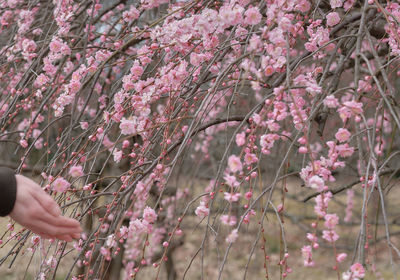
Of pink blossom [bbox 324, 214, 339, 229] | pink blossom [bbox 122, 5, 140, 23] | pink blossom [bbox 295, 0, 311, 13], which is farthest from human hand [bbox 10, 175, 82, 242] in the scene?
pink blossom [bbox 122, 5, 140, 23]

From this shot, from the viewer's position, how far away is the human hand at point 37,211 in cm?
116

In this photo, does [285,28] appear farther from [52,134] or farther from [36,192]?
[52,134]

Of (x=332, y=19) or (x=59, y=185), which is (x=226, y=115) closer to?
(x=332, y=19)

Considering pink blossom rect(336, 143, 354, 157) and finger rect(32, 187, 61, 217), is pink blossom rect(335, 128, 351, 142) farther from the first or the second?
finger rect(32, 187, 61, 217)

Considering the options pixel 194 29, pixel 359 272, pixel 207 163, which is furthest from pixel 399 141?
pixel 359 272

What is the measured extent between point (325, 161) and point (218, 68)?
59 centimetres

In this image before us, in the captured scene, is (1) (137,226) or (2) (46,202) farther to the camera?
(1) (137,226)

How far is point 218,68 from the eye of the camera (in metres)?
1.76

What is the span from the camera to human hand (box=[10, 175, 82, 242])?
116cm

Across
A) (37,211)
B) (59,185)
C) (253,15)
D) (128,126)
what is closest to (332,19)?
(253,15)

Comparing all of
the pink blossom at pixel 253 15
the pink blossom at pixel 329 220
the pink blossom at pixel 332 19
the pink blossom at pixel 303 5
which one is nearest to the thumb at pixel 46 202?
the pink blossom at pixel 329 220

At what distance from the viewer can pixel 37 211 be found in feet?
3.80

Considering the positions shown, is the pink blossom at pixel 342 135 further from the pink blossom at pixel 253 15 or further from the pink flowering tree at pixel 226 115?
the pink blossom at pixel 253 15

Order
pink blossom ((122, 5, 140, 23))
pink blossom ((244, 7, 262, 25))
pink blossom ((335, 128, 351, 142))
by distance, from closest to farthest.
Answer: pink blossom ((335, 128, 351, 142)), pink blossom ((244, 7, 262, 25)), pink blossom ((122, 5, 140, 23))
